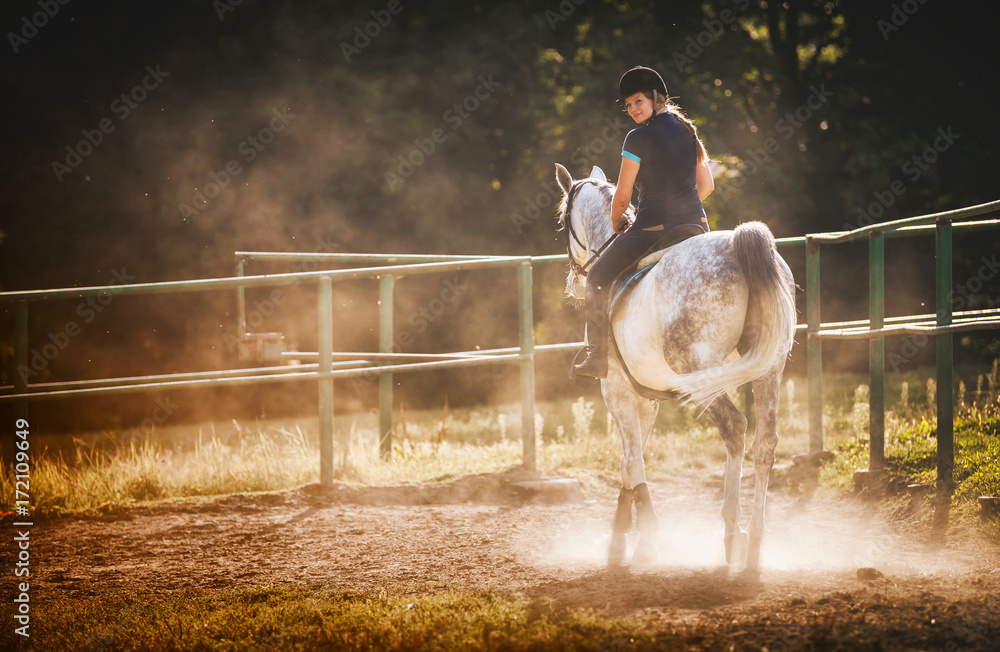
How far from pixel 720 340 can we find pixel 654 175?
1.03 m

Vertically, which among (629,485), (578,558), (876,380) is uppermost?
(876,380)

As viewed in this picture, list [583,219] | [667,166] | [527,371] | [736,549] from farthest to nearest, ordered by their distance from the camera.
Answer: [527,371] < [583,219] < [667,166] < [736,549]

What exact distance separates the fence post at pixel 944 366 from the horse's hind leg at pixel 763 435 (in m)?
1.79

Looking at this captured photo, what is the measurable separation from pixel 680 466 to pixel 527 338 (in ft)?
6.58

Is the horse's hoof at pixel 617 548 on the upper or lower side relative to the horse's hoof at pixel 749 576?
lower

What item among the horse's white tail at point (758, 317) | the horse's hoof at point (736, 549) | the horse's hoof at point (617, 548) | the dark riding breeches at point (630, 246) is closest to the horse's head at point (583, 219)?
the dark riding breeches at point (630, 246)

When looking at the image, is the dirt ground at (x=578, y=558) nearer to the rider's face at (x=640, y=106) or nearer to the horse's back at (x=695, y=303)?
the horse's back at (x=695, y=303)

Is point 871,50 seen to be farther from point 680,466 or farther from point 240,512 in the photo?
point 240,512

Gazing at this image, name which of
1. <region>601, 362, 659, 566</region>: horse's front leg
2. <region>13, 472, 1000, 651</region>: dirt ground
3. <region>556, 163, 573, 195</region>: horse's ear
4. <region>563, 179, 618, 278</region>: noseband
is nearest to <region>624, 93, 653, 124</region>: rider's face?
<region>563, 179, 618, 278</region>: noseband

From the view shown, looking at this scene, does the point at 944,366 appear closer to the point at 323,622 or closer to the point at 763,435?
the point at 763,435

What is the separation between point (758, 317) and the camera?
3988mm

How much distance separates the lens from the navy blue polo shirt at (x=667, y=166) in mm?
4379

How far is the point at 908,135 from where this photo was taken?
1504 centimetres

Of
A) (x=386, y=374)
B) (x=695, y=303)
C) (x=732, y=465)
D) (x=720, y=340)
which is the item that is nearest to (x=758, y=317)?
(x=720, y=340)
